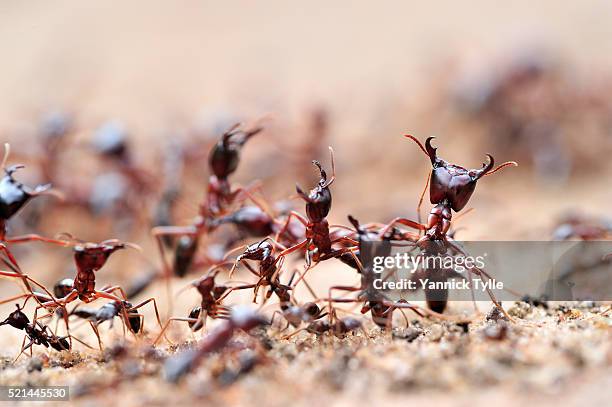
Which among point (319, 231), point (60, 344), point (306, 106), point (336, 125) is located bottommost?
point (60, 344)

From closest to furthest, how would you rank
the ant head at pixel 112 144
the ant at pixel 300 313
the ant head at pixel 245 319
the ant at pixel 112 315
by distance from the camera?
the ant head at pixel 245 319 → the ant at pixel 300 313 → the ant at pixel 112 315 → the ant head at pixel 112 144

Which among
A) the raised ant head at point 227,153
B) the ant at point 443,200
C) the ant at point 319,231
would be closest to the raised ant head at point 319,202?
the ant at point 319,231

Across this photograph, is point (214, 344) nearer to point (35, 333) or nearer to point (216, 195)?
point (35, 333)

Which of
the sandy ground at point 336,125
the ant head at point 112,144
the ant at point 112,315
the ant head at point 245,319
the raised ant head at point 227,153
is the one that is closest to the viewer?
the sandy ground at point 336,125

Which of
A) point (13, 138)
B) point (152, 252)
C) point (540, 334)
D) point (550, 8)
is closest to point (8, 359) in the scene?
point (540, 334)

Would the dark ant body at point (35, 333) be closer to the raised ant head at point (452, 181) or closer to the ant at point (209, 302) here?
the ant at point (209, 302)

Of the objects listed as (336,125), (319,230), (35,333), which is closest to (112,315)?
(35,333)

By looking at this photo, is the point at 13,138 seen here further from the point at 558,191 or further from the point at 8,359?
the point at 558,191

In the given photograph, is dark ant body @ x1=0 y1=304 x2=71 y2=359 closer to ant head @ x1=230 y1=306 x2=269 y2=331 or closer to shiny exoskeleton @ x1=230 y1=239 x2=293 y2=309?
shiny exoskeleton @ x1=230 y1=239 x2=293 y2=309
